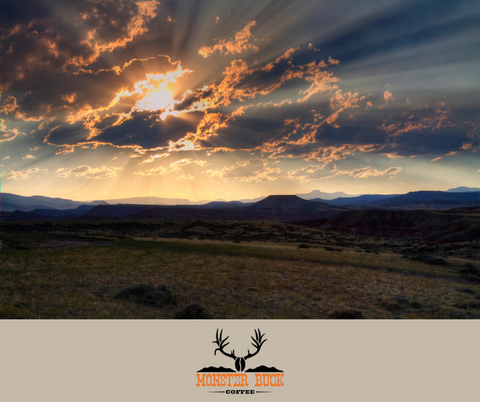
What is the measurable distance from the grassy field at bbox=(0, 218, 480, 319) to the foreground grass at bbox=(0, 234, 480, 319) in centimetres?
5

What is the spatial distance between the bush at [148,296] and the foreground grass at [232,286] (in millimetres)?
455

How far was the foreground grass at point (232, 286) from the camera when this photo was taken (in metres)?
11.1

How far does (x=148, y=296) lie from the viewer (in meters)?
12.5

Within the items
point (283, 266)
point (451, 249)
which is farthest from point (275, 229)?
point (283, 266)

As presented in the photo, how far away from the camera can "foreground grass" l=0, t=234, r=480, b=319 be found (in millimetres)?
11148

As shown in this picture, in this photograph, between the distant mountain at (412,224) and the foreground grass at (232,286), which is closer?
the foreground grass at (232,286)

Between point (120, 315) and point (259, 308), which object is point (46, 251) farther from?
point (259, 308)

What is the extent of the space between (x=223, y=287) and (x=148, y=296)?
490 cm

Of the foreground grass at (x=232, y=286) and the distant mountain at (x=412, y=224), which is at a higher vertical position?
the foreground grass at (x=232, y=286)
